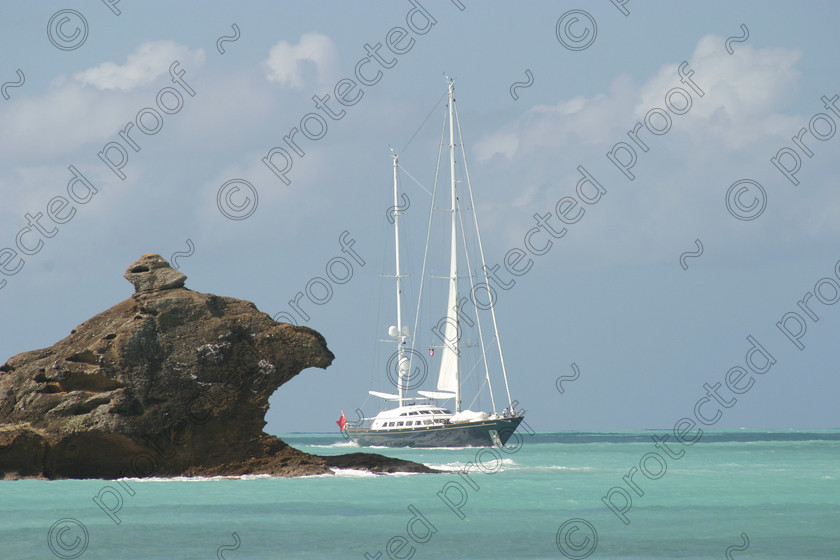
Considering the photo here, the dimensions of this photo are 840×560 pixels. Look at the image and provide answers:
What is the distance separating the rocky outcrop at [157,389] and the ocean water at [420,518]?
0.71m

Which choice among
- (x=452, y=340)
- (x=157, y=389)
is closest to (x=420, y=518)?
(x=157, y=389)

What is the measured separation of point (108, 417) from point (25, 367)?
154 inches

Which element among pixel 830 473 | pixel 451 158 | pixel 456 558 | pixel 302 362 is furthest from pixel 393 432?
pixel 456 558

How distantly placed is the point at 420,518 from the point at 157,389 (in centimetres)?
1099

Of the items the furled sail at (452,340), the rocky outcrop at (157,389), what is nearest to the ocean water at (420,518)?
the rocky outcrop at (157,389)

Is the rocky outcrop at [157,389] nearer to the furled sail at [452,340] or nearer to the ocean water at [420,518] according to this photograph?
the ocean water at [420,518]

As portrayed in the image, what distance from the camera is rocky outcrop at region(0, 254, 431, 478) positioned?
109 feet

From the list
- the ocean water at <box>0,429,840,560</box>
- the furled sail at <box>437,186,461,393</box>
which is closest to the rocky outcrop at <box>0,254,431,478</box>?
the ocean water at <box>0,429,840,560</box>

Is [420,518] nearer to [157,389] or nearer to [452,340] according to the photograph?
[157,389]

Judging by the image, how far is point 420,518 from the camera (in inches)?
1033

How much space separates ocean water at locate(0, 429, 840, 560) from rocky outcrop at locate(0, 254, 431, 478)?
711 mm

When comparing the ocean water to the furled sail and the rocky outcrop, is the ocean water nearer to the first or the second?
the rocky outcrop

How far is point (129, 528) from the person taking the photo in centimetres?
2459

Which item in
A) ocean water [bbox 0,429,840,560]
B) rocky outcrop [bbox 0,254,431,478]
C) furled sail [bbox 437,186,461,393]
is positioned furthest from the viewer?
furled sail [bbox 437,186,461,393]
